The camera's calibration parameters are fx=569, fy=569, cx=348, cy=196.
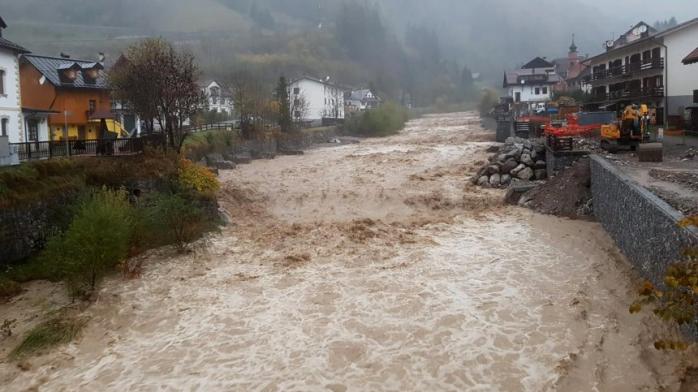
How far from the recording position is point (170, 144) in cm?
2814

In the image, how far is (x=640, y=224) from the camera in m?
12.9

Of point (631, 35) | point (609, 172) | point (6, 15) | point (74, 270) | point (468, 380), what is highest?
point (6, 15)

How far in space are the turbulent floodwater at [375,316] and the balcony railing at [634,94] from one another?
26931 millimetres

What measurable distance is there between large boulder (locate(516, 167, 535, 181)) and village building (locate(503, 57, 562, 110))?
57640 mm

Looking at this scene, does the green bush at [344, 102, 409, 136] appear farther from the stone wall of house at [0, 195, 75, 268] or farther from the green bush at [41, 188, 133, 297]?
the green bush at [41, 188, 133, 297]

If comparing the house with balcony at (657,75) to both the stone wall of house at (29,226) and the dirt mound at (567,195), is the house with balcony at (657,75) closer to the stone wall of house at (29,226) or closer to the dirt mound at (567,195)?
the dirt mound at (567,195)

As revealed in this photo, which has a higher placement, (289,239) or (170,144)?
(170,144)

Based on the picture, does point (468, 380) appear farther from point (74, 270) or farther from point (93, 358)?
point (74, 270)

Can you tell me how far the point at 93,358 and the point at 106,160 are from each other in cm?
1210

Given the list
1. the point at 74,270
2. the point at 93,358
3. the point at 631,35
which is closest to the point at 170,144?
the point at 74,270

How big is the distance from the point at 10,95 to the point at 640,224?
95.4ft

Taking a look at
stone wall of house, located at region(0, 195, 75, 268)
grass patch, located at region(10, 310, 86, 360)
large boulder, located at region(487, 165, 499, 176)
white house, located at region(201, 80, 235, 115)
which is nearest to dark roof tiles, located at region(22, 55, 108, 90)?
stone wall of house, located at region(0, 195, 75, 268)

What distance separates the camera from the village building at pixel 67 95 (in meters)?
35.9

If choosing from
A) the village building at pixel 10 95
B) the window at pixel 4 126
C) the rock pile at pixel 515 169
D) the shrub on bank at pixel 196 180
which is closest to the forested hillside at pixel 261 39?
the village building at pixel 10 95
